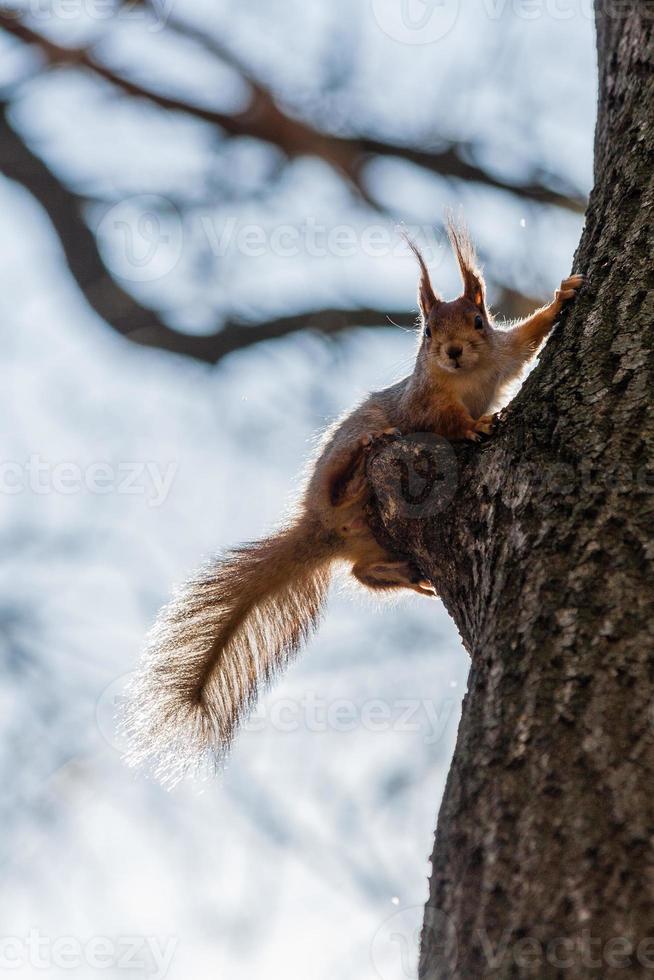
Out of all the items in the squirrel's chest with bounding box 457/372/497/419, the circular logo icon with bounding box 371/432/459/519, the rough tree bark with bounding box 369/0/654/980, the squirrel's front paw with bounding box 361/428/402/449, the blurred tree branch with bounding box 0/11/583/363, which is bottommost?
the rough tree bark with bounding box 369/0/654/980

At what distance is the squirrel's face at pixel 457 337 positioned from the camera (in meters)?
3.18

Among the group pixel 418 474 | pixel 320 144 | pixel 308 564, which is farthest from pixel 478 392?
pixel 320 144

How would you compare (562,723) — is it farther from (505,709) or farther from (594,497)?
(594,497)

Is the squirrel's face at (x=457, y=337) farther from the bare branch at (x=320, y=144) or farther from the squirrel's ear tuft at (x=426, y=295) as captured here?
the bare branch at (x=320, y=144)

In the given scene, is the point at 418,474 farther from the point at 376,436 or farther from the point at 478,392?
the point at 478,392

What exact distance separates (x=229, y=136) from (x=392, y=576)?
7.91ft

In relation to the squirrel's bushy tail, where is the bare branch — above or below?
above

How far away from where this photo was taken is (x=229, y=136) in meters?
4.46

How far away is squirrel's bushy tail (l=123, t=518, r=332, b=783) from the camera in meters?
2.55

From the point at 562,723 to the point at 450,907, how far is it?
25 cm

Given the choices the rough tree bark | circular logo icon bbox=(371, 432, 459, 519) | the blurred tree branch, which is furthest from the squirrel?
the blurred tree branch

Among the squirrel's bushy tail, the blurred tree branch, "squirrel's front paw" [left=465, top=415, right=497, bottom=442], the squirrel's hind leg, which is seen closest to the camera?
"squirrel's front paw" [left=465, top=415, right=497, bottom=442]
